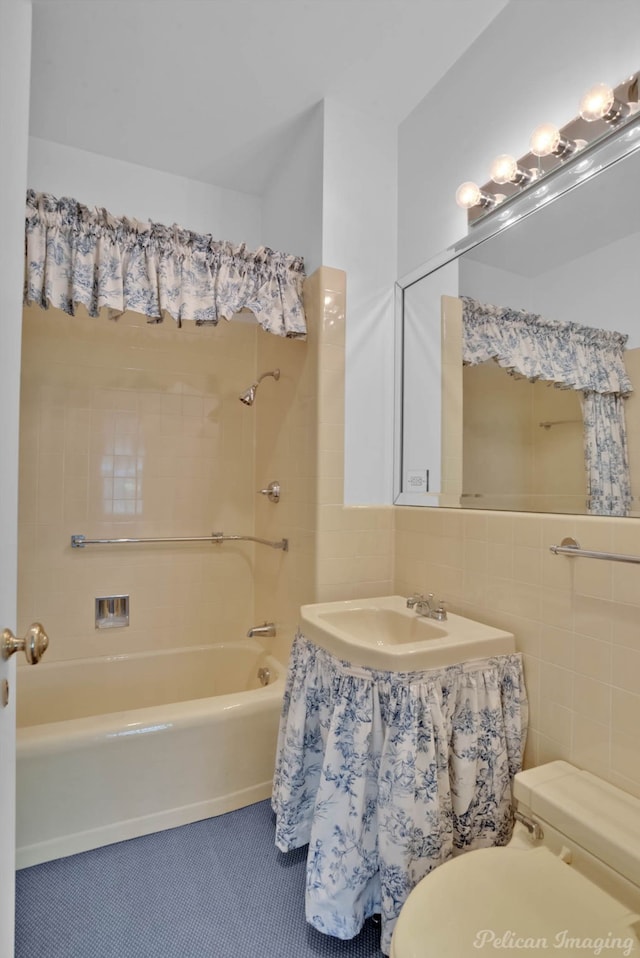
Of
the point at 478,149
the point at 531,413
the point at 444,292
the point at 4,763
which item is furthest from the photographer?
the point at 444,292

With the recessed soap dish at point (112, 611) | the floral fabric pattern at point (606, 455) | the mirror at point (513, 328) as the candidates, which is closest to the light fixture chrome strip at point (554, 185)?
the mirror at point (513, 328)

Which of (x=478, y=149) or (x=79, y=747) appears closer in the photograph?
(x=79, y=747)

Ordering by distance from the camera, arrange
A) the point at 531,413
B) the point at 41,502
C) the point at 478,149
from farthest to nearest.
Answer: the point at 41,502, the point at 478,149, the point at 531,413

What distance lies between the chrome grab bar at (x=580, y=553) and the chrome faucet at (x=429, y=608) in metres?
0.43

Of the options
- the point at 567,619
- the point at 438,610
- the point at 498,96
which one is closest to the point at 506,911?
the point at 567,619

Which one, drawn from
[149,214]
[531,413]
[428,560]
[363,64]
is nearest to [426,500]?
[428,560]

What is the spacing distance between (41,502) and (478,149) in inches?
92.0

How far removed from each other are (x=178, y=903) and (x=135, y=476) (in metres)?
1.70

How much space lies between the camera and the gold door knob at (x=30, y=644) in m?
0.76

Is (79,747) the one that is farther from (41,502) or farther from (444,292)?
(444,292)

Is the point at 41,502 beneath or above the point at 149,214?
beneath

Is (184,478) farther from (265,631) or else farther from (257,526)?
(265,631)

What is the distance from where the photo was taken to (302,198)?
212 cm

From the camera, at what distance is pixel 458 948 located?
2.71ft
